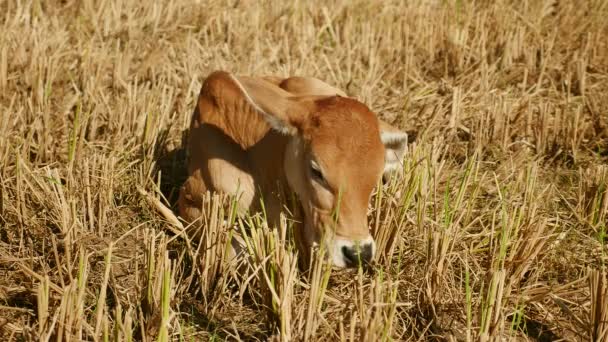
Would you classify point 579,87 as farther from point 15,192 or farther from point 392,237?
point 15,192

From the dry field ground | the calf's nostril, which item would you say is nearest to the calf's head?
the calf's nostril

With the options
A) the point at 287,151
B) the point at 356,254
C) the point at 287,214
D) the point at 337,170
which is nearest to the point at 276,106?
the point at 287,151

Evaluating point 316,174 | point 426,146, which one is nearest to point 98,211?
point 316,174

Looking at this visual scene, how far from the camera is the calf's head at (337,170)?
438 centimetres

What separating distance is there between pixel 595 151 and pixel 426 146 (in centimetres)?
166

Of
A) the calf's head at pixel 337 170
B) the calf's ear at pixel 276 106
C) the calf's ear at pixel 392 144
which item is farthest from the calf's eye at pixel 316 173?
the calf's ear at pixel 392 144

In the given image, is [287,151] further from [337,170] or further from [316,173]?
[337,170]

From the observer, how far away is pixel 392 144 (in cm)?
491

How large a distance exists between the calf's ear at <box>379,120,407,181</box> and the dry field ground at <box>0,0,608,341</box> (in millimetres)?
188

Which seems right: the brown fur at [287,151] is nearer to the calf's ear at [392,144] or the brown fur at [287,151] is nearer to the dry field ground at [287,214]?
the calf's ear at [392,144]

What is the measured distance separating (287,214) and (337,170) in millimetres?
621

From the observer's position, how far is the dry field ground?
14.2ft

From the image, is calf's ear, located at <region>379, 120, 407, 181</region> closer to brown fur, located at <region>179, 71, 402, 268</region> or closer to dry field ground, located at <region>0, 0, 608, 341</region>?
brown fur, located at <region>179, 71, 402, 268</region>

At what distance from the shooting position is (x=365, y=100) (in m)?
6.88
